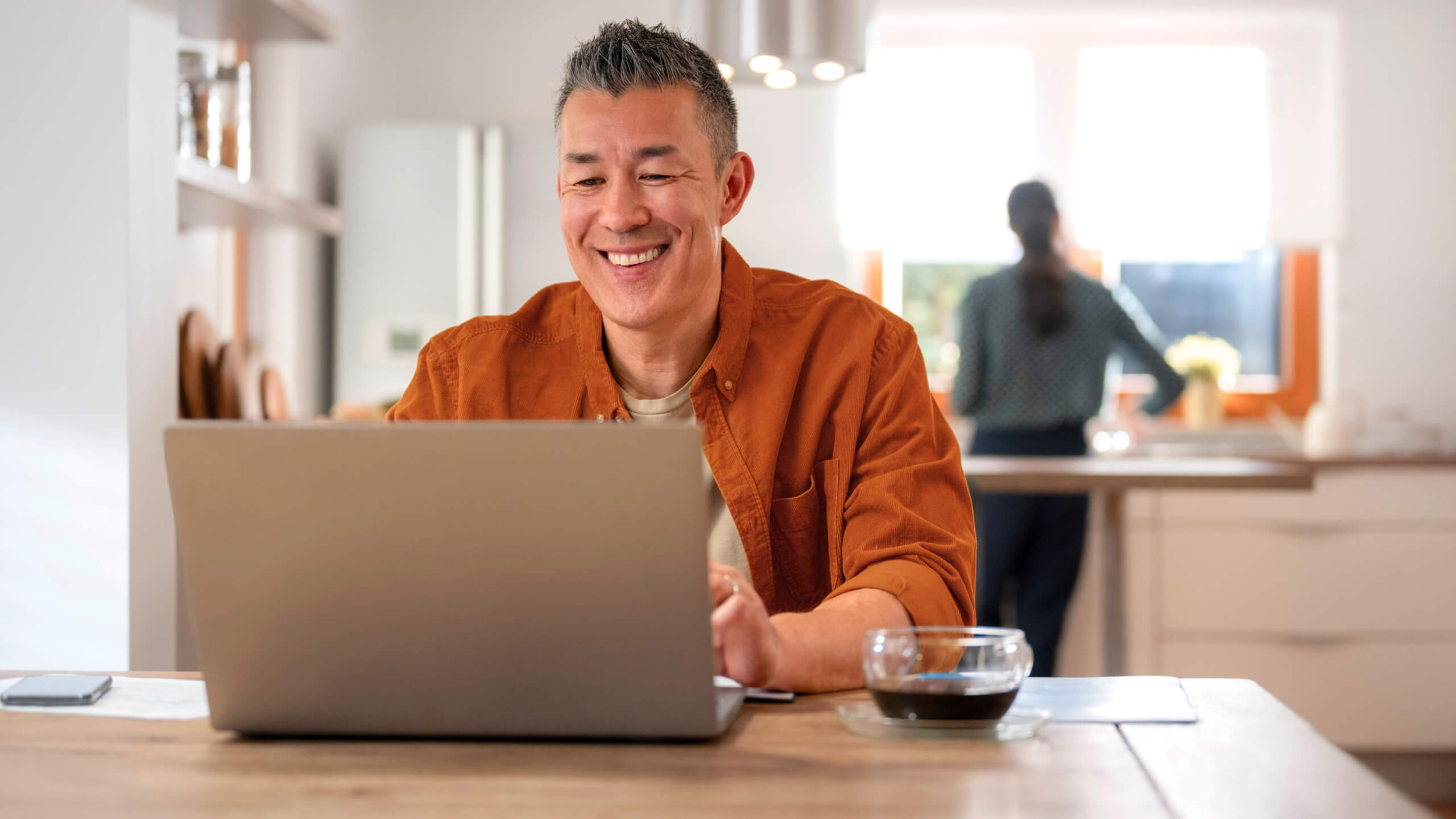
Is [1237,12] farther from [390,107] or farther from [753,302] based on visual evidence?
[753,302]

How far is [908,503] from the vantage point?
138 centimetres

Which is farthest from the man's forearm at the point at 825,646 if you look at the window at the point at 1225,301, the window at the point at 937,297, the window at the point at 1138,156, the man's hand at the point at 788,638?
the window at the point at 1225,301

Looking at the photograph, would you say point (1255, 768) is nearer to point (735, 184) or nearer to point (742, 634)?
point (742, 634)

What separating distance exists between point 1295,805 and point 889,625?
1.60 ft

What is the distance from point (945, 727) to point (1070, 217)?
13.1ft

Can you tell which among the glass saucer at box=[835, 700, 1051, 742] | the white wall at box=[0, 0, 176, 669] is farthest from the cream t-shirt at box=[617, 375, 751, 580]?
the white wall at box=[0, 0, 176, 669]

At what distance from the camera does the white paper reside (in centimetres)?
104

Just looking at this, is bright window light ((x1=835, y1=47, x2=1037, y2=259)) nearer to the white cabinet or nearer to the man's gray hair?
the white cabinet

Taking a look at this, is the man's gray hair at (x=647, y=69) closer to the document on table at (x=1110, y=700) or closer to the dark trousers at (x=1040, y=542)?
the document on table at (x=1110, y=700)

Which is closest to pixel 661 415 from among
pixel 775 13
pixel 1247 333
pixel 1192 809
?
pixel 1192 809

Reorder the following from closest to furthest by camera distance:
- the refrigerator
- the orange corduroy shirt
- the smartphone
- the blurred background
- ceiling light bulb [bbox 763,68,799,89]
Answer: the smartphone < the orange corduroy shirt < ceiling light bulb [bbox 763,68,799,89] < the blurred background < the refrigerator

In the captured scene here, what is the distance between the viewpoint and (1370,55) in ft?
15.1

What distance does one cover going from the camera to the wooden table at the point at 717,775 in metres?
0.78

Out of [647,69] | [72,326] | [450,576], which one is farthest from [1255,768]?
[72,326]
